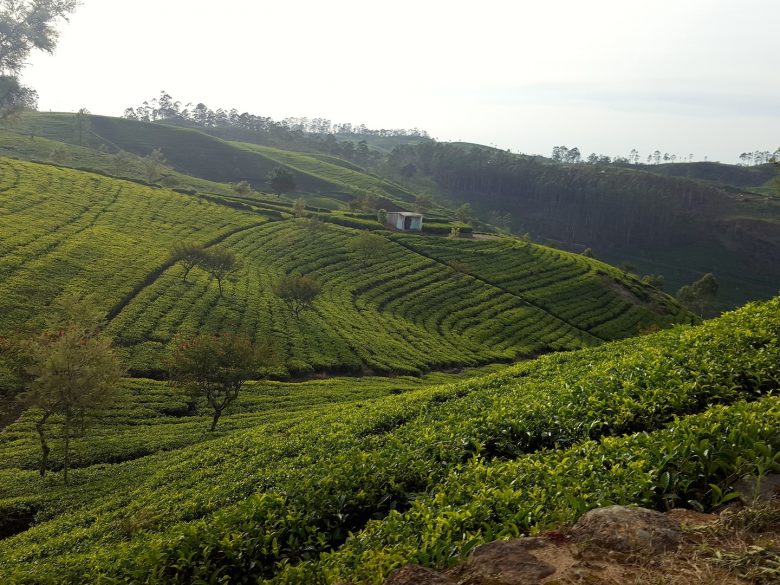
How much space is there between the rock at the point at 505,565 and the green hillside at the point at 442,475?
541mm

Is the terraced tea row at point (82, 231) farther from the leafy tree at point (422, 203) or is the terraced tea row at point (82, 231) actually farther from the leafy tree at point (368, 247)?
the leafy tree at point (422, 203)

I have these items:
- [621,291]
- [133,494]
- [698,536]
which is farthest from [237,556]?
[621,291]

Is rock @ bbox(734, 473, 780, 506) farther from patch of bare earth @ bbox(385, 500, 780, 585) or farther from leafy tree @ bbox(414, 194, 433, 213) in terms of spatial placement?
leafy tree @ bbox(414, 194, 433, 213)

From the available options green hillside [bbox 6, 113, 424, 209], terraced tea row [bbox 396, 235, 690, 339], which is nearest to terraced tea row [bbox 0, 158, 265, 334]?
terraced tea row [bbox 396, 235, 690, 339]

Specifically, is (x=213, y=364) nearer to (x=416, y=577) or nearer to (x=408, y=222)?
(x=416, y=577)

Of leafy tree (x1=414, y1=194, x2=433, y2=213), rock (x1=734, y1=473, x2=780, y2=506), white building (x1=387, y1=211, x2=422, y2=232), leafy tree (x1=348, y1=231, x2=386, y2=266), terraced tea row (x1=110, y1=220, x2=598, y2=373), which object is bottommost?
terraced tea row (x1=110, y1=220, x2=598, y2=373)

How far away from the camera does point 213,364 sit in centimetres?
2847

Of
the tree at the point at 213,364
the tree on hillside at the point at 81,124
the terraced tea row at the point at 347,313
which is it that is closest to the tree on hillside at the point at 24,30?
the tree on hillside at the point at 81,124

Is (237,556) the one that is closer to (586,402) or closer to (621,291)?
(586,402)

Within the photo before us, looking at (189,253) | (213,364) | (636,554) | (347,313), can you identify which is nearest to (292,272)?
(347,313)

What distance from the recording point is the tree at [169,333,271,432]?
93.2ft

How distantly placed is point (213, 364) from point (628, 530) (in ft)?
86.7

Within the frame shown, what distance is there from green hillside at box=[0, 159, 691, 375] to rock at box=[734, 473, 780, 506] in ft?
125

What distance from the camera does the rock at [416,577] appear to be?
5199mm
